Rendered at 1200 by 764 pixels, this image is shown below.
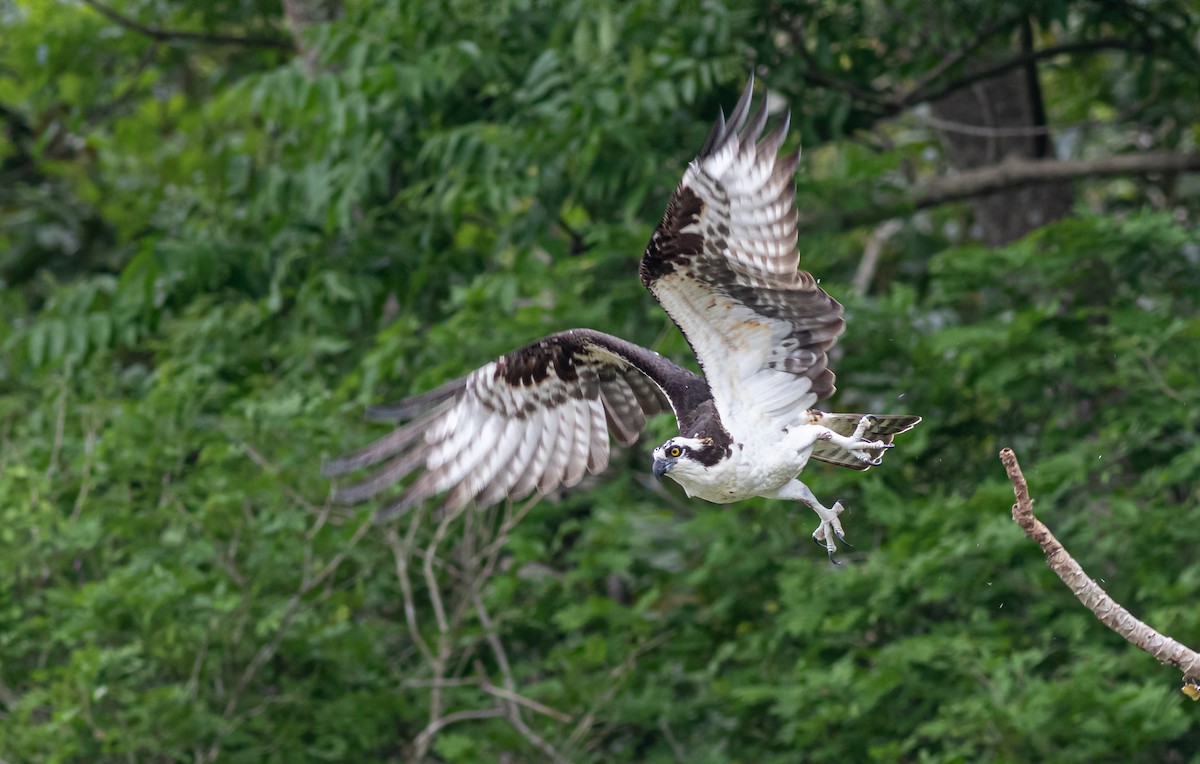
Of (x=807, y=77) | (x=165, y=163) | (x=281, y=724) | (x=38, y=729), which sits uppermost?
(x=807, y=77)

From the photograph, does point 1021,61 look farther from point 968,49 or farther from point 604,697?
point 604,697

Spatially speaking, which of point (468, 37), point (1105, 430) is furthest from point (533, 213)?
point (1105, 430)

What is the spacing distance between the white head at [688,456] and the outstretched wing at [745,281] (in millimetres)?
149

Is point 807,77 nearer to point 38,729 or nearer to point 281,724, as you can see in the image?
point 281,724

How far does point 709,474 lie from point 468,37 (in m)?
4.75

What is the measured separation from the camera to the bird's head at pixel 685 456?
4.98m

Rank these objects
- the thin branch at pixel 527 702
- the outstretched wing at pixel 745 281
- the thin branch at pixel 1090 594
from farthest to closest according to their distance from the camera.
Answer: the thin branch at pixel 527 702, the outstretched wing at pixel 745 281, the thin branch at pixel 1090 594

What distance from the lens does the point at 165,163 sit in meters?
10.6

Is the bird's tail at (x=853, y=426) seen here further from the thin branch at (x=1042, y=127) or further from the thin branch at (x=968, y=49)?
the thin branch at (x=1042, y=127)

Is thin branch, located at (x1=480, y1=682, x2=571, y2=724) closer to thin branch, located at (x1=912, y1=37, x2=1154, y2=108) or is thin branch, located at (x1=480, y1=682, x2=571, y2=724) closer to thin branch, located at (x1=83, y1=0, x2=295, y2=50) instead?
thin branch, located at (x1=912, y1=37, x2=1154, y2=108)

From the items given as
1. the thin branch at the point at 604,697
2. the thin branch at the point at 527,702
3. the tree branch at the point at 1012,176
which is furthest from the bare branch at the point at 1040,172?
the thin branch at the point at 527,702

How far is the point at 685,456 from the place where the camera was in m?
4.99

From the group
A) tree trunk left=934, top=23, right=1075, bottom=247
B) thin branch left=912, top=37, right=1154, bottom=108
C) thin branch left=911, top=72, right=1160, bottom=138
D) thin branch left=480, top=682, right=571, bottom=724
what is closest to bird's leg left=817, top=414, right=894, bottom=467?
thin branch left=480, top=682, right=571, bottom=724

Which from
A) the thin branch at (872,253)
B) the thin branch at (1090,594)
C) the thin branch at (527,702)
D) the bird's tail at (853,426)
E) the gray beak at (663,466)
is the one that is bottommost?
the thin branch at (527,702)
